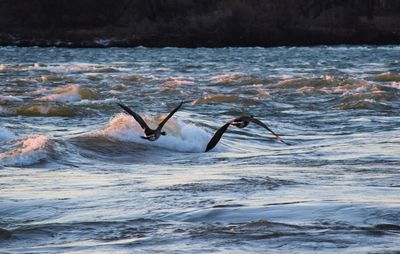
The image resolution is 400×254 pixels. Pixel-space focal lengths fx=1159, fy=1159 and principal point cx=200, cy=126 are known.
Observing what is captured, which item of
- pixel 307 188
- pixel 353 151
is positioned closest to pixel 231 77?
pixel 353 151

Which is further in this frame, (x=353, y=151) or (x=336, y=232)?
(x=353, y=151)

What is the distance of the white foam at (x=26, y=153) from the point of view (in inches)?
563

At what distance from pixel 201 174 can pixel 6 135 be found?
4.64 metres

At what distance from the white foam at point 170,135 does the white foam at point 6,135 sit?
1.29 metres

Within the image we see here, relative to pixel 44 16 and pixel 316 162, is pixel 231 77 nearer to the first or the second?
pixel 316 162

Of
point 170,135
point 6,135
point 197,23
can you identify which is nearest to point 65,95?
point 170,135

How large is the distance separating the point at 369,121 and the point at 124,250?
12.5 meters

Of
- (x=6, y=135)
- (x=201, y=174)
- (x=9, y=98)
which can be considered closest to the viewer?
(x=201, y=174)

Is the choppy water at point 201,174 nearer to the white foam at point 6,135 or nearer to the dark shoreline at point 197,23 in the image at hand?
the white foam at point 6,135

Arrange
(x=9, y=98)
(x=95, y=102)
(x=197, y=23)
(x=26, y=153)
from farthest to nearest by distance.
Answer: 1. (x=197, y=23)
2. (x=9, y=98)
3. (x=95, y=102)
4. (x=26, y=153)

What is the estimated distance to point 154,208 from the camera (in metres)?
10.6

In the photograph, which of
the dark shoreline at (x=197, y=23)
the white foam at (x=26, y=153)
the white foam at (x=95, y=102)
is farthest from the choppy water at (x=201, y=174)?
the dark shoreline at (x=197, y=23)

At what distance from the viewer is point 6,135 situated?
1695cm

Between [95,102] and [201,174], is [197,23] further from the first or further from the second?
[201,174]
